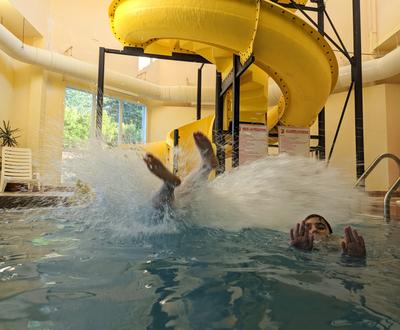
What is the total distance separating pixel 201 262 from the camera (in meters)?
1.62

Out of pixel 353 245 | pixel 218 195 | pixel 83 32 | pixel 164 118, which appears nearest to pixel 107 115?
pixel 164 118

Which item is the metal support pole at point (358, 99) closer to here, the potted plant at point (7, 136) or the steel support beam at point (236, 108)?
the steel support beam at point (236, 108)

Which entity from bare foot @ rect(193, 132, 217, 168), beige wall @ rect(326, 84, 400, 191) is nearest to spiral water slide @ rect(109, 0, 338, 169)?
bare foot @ rect(193, 132, 217, 168)

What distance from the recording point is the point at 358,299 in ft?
3.78

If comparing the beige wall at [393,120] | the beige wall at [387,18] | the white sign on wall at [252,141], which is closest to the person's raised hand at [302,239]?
the white sign on wall at [252,141]

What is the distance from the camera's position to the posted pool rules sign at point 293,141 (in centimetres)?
372

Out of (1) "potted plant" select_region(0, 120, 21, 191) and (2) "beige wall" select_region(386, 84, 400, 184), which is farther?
(1) "potted plant" select_region(0, 120, 21, 191)

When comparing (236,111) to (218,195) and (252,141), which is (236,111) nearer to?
(252,141)

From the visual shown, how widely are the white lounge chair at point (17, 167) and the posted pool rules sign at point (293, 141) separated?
16.4 feet

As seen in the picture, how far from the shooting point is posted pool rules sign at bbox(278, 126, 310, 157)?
12.2ft

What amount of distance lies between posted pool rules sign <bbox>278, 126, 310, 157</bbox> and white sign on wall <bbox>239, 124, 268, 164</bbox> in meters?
0.33

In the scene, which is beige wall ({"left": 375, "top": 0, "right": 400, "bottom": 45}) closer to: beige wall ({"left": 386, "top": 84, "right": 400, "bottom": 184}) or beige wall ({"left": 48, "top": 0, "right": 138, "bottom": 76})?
beige wall ({"left": 386, "top": 84, "right": 400, "bottom": 184})

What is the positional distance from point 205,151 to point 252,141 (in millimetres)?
1284

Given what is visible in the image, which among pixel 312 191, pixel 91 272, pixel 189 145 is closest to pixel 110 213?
pixel 91 272
